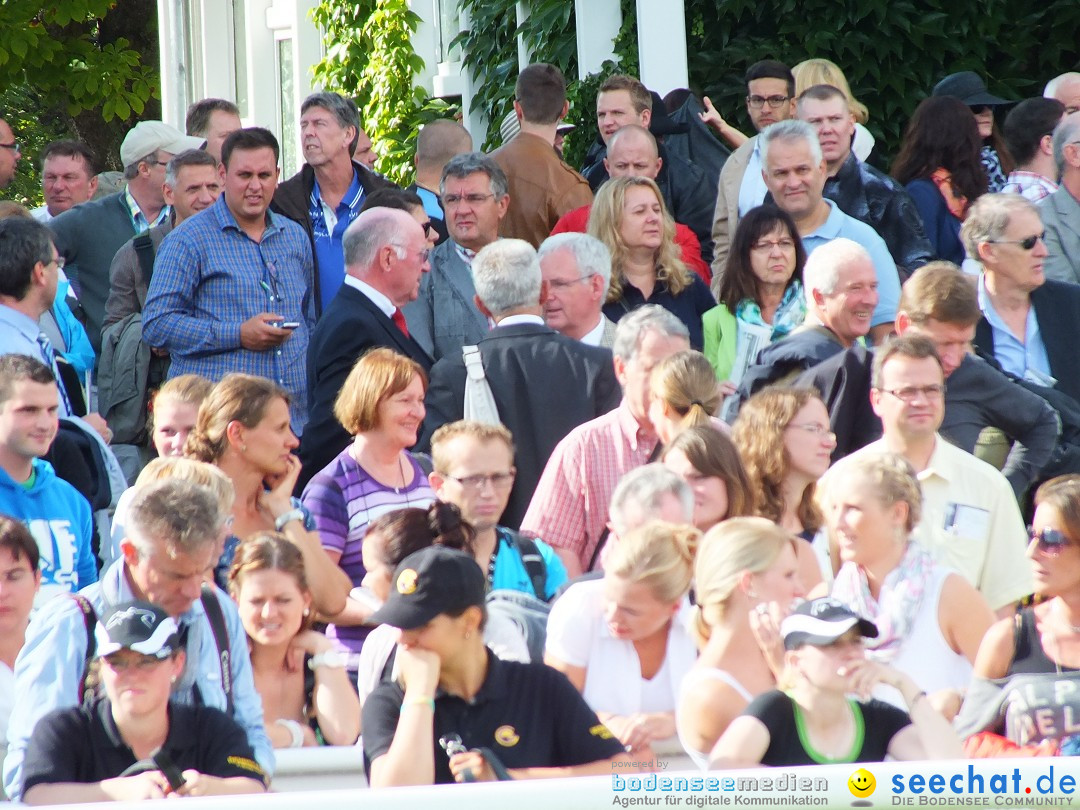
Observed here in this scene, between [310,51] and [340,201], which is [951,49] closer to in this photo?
[340,201]

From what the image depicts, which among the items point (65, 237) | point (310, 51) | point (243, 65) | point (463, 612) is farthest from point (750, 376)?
point (243, 65)

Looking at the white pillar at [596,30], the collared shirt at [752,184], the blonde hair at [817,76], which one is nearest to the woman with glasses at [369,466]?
the collared shirt at [752,184]

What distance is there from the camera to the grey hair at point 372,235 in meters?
6.67

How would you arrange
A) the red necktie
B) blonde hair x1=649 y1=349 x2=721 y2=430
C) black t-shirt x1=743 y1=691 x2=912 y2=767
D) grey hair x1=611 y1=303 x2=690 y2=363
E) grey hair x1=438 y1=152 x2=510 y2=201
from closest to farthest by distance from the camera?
1. black t-shirt x1=743 y1=691 x2=912 y2=767
2. blonde hair x1=649 y1=349 x2=721 y2=430
3. grey hair x1=611 y1=303 x2=690 y2=363
4. the red necktie
5. grey hair x1=438 y1=152 x2=510 y2=201

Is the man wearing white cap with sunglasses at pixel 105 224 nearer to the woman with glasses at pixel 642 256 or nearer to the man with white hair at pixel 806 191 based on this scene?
the woman with glasses at pixel 642 256

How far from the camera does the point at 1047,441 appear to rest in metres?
6.09

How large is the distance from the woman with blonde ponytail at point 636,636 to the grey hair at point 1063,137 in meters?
3.86

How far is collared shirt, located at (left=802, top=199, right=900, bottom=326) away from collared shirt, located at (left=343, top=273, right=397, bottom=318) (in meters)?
1.70

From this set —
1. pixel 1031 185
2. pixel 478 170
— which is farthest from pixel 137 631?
pixel 1031 185

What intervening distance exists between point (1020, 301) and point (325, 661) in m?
3.14

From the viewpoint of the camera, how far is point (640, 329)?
5973mm

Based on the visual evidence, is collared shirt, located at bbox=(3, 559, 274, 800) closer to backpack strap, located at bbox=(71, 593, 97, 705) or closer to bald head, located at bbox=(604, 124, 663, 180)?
backpack strap, located at bbox=(71, 593, 97, 705)

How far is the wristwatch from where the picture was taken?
4.94 metres

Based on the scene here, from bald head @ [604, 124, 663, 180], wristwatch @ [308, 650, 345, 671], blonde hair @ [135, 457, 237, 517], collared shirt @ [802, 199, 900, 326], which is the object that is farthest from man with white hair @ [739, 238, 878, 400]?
blonde hair @ [135, 457, 237, 517]
